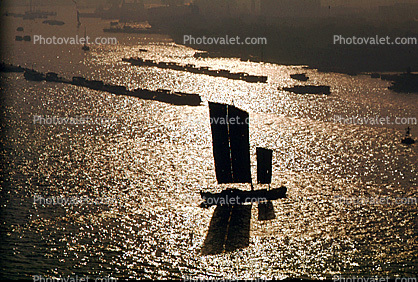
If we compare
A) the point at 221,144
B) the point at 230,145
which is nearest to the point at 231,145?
the point at 230,145

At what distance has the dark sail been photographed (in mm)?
60844

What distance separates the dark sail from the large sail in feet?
5.15

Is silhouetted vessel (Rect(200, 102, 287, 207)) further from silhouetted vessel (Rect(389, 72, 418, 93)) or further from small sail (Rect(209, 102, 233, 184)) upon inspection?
silhouetted vessel (Rect(389, 72, 418, 93))

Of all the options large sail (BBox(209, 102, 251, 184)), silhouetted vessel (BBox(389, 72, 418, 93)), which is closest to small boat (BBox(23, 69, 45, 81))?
large sail (BBox(209, 102, 251, 184))

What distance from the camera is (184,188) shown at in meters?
63.8

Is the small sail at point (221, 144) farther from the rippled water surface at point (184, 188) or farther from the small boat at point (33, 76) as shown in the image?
the small boat at point (33, 76)

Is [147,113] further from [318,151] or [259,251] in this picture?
[259,251]

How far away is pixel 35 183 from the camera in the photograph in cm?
6444

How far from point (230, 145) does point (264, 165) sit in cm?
474

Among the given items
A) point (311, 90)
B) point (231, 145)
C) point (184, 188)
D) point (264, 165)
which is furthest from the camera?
point (311, 90)

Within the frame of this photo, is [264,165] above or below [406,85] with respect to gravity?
above

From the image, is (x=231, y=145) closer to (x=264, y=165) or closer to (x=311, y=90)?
(x=264, y=165)

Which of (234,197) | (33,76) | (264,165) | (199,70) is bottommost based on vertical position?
(33,76)

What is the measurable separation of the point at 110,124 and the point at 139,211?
42354 mm
